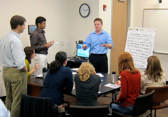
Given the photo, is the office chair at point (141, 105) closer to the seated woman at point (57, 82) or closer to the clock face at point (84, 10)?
the seated woman at point (57, 82)

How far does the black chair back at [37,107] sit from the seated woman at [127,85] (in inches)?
34.0

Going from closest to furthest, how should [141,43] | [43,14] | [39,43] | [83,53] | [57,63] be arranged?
[57,63] → [39,43] → [141,43] → [43,14] → [83,53]

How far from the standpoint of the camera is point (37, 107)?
2434 mm

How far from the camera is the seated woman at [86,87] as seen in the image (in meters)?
2.42

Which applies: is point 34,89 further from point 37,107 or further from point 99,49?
point 99,49

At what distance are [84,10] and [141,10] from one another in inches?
61.2

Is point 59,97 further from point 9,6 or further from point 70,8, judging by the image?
point 70,8

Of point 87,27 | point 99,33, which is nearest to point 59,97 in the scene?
point 99,33

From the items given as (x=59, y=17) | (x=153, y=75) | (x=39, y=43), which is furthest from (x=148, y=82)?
(x=59, y=17)

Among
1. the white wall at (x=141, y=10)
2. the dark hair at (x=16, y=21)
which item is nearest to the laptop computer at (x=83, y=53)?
the white wall at (x=141, y=10)

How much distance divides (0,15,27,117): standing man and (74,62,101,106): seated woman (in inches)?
35.0

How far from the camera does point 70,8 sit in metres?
5.83

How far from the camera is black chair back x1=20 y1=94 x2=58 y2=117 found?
2410 mm

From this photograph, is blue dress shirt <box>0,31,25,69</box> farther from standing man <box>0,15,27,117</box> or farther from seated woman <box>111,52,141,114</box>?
seated woman <box>111,52,141,114</box>
